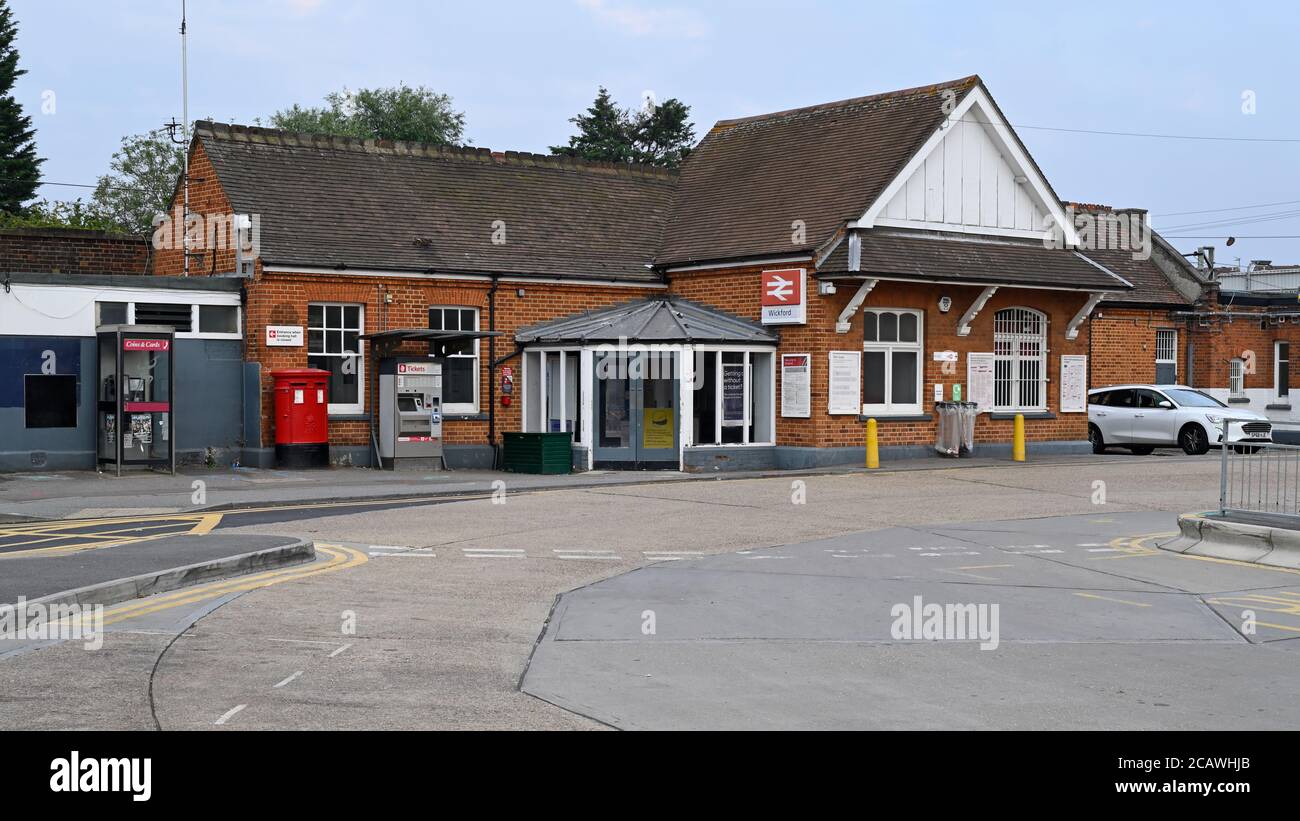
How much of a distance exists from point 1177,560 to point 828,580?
4.08 meters

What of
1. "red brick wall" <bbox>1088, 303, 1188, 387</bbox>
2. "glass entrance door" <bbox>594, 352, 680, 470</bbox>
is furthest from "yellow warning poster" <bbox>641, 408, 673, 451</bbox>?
"red brick wall" <bbox>1088, 303, 1188, 387</bbox>

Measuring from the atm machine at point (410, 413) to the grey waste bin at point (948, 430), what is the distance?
1040 centimetres

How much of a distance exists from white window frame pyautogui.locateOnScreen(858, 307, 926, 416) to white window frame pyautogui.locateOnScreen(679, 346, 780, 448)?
182 cm

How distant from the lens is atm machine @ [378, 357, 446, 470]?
26.4 m

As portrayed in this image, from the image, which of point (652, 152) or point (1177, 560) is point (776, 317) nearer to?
point (1177, 560)

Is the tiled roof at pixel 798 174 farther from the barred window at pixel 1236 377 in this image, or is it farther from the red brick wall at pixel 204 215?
the barred window at pixel 1236 377

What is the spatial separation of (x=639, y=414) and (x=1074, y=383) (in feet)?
36.9

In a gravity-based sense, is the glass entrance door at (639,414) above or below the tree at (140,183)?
below

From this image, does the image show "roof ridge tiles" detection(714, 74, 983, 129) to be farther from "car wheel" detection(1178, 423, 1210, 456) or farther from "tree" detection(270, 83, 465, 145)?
"tree" detection(270, 83, 465, 145)

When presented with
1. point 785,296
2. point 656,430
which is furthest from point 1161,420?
point 656,430

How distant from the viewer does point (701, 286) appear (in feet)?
98.6

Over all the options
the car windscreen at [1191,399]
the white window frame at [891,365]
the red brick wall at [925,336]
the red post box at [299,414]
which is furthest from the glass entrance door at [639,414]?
the car windscreen at [1191,399]

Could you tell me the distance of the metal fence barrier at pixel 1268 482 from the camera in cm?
1451

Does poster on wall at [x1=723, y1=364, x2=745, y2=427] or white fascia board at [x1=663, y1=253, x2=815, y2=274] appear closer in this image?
white fascia board at [x1=663, y1=253, x2=815, y2=274]
